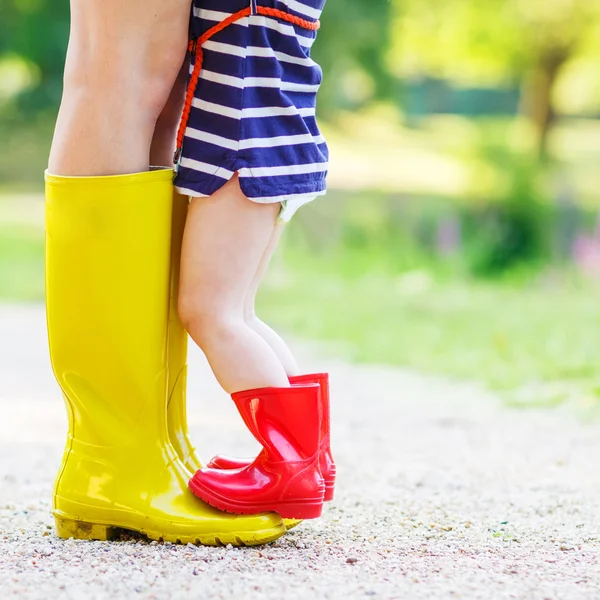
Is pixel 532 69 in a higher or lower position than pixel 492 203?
higher

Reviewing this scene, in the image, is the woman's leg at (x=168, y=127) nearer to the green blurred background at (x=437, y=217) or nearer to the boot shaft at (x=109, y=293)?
the boot shaft at (x=109, y=293)

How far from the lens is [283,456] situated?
164 centimetres

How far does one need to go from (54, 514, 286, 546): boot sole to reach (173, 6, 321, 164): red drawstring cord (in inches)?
24.9

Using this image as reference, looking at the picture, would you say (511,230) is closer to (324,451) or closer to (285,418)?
(324,451)

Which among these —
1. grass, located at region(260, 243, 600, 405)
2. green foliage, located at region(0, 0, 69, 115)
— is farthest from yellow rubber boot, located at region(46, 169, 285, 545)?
green foliage, located at region(0, 0, 69, 115)

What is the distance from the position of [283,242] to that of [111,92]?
601 centimetres

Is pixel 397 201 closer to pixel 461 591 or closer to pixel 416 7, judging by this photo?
pixel 416 7

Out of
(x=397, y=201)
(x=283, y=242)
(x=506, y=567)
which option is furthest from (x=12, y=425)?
(x=397, y=201)

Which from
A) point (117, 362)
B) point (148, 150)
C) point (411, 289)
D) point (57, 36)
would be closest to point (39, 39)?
point (57, 36)

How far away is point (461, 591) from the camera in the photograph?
1.40m

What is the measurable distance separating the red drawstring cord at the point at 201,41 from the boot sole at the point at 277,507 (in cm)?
58

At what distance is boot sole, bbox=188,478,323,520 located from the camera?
5.38 feet

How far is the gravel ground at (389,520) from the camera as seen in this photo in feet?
4.68

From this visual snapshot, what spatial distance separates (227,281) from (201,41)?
0.39m
